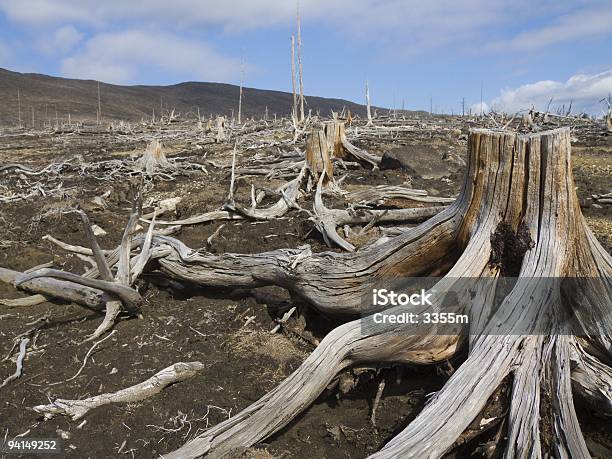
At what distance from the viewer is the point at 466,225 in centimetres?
332

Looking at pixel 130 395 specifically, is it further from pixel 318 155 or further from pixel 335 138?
pixel 335 138

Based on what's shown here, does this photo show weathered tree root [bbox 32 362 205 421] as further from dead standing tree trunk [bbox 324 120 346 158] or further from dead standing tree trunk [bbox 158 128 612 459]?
dead standing tree trunk [bbox 324 120 346 158]

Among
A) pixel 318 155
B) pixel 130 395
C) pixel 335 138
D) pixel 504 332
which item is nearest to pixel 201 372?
pixel 130 395

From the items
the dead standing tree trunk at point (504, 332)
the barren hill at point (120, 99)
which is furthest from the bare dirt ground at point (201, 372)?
the barren hill at point (120, 99)

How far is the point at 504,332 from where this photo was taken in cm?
282

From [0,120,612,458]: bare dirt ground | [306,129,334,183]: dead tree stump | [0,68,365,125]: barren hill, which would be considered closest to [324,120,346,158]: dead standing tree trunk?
[306,129,334,183]: dead tree stump

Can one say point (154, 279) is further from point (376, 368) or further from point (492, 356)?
point (492, 356)

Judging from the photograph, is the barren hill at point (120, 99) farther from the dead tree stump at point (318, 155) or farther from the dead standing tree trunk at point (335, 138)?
the dead tree stump at point (318, 155)

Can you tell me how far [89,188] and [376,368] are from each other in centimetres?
897

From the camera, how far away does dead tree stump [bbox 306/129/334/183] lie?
940cm

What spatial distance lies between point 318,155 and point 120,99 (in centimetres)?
7260

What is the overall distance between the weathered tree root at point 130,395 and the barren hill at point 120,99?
141 ft

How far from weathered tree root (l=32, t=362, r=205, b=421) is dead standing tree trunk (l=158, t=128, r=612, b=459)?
34.8 inches

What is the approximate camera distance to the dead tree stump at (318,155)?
9398 millimetres
